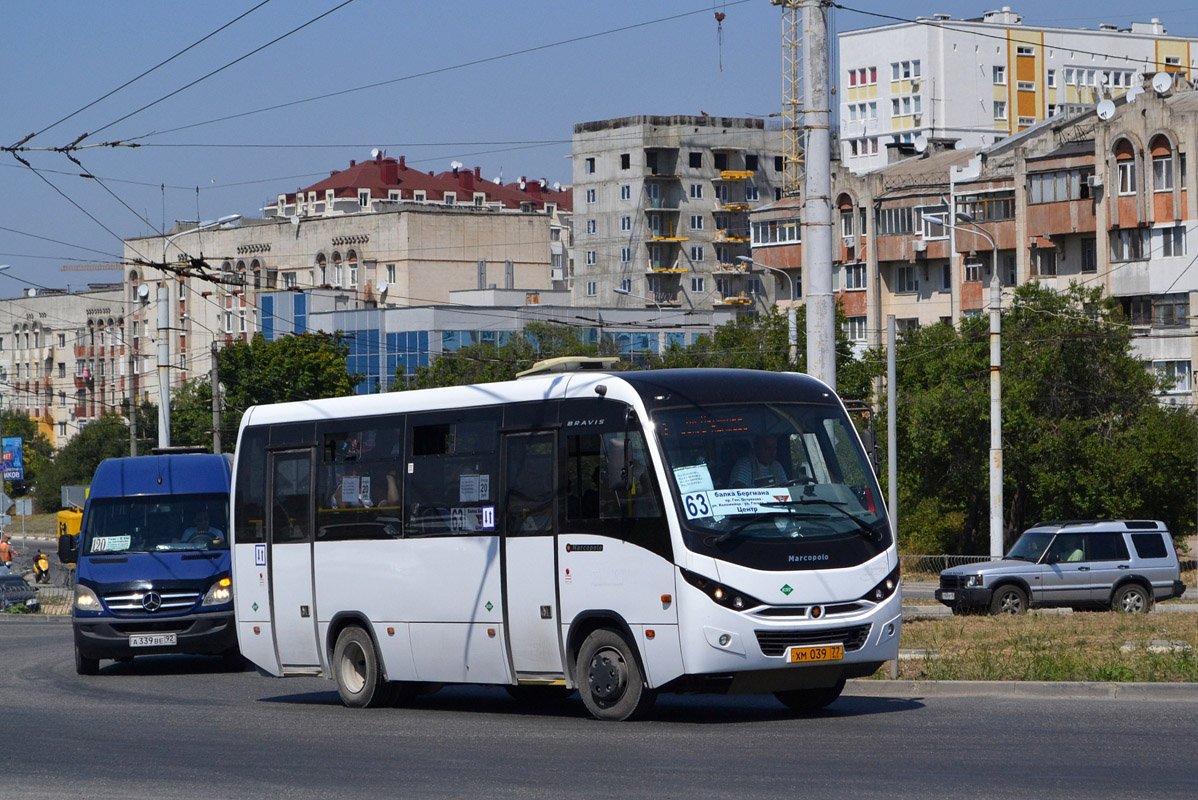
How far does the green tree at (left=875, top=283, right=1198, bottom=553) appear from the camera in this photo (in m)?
55.5

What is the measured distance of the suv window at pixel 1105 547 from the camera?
102 feet

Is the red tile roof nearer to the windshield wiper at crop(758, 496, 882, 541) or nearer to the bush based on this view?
the bush

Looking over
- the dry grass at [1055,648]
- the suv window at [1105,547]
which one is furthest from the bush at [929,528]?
the dry grass at [1055,648]

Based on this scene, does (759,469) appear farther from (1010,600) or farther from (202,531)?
(1010,600)

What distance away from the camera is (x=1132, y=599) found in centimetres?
3089

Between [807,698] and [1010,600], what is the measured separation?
1755 cm

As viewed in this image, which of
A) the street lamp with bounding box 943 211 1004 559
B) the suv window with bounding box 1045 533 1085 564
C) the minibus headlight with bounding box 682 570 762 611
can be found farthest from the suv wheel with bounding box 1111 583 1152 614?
the minibus headlight with bounding box 682 570 762 611

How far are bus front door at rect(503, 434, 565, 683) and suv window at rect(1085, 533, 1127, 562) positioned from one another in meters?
19.2

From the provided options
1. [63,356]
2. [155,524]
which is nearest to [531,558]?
[155,524]

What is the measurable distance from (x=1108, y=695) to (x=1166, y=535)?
1905cm

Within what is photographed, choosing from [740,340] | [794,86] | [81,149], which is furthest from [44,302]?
[81,149]

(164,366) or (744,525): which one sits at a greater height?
(164,366)

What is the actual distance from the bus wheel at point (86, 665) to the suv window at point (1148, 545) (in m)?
18.5

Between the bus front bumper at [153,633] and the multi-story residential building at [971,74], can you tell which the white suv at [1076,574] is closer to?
the bus front bumper at [153,633]
